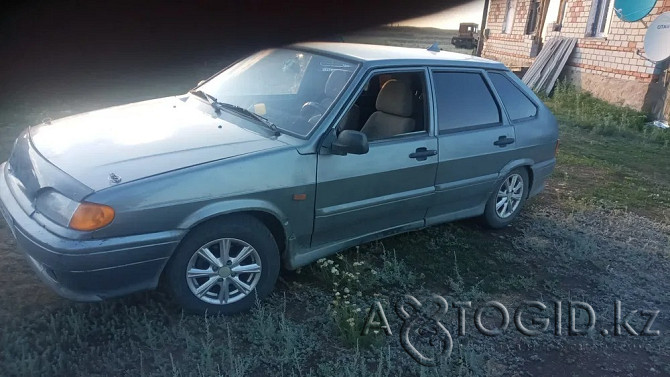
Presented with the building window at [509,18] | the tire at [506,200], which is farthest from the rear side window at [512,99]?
the building window at [509,18]

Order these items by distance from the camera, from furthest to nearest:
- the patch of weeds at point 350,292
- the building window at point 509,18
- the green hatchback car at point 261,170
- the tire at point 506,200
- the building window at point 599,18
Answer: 1. the building window at point 509,18
2. the building window at point 599,18
3. the tire at point 506,200
4. the patch of weeds at point 350,292
5. the green hatchback car at point 261,170

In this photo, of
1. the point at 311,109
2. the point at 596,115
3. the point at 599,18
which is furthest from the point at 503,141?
the point at 599,18

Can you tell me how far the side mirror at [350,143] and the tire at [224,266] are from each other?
0.66 meters

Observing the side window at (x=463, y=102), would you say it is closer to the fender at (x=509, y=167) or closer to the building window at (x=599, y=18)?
the fender at (x=509, y=167)

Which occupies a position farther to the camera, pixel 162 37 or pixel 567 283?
pixel 567 283

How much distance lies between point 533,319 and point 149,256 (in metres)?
2.44

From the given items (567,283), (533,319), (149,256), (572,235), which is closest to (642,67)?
(572,235)

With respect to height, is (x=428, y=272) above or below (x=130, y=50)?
below

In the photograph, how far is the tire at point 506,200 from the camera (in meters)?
4.66

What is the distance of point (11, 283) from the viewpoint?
3.28 m

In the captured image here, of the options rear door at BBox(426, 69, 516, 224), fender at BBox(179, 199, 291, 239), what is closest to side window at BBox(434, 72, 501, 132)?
rear door at BBox(426, 69, 516, 224)

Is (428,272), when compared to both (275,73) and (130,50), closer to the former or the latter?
(275,73)

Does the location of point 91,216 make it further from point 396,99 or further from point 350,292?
point 396,99

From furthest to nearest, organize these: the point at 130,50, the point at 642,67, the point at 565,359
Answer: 1. the point at 642,67
2. the point at 130,50
3. the point at 565,359
